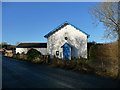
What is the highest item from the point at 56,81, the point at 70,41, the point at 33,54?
the point at 70,41

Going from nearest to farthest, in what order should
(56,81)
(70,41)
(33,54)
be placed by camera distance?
(56,81) → (33,54) → (70,41)

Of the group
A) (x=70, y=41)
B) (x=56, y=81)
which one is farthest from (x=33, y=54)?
(x=56, y=81)

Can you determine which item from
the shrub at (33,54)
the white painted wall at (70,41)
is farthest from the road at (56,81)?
the white painted wall at (70,41)

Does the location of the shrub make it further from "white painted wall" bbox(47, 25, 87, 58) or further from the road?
the road

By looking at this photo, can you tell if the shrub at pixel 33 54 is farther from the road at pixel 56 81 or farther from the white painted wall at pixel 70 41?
the road at pixel 56 81

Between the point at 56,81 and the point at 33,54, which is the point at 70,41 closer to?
the point at 33,54

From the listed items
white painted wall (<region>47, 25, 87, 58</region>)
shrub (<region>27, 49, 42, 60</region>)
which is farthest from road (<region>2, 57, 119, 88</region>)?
white painted wall (<region>47, 25, 87, 58</region>)

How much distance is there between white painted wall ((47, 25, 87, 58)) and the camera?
21203 mm

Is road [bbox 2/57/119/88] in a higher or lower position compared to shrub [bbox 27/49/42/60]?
lower

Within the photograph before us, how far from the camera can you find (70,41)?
21.5 metres

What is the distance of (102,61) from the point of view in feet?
35.4

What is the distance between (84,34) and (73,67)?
33.8 ft

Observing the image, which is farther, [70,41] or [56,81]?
[70,41]

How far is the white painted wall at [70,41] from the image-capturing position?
21203 millimetres
